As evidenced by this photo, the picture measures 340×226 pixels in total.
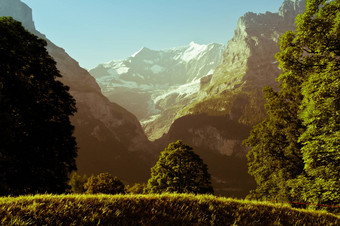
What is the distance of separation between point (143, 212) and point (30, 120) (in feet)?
39.7

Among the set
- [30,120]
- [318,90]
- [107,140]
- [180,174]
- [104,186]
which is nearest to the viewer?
[318,90]

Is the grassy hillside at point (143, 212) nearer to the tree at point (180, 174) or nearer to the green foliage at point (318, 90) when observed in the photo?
the green foliage at point (318, 90)

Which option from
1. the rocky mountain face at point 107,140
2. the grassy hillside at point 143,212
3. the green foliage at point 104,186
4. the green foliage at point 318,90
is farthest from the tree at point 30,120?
the rocky mountain face at point 107,140

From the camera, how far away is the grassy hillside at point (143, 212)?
13.7 feet

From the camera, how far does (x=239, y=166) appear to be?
152 metres

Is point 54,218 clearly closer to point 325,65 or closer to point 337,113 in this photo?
point 337,113

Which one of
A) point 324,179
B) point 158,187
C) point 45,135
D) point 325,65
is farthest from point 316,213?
point 158,187

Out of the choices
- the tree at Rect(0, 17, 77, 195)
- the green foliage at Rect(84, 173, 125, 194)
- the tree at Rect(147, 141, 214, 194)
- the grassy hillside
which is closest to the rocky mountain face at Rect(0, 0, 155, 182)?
the green foliage at Rect(84, 173, 125, 194)

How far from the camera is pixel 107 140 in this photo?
156375mm

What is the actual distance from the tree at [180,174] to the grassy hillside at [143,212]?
17099 millimetres

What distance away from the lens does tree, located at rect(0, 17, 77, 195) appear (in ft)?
37.8

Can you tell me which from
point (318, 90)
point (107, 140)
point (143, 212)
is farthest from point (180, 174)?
point (107, 140)

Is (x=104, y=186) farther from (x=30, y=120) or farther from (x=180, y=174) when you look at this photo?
(x=30, y=120)

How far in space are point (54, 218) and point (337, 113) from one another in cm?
1151
